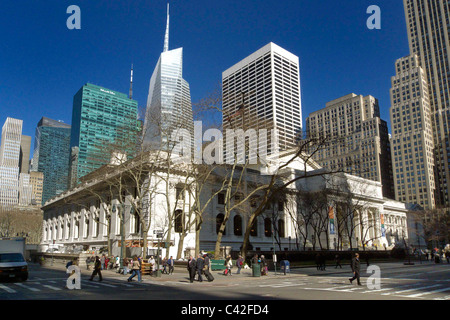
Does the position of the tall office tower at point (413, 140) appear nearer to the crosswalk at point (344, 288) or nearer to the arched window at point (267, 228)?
the arched window at point (267, 228)

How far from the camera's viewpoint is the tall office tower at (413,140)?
13962cm

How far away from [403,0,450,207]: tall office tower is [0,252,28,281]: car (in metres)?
152

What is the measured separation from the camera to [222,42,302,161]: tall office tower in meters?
35.6

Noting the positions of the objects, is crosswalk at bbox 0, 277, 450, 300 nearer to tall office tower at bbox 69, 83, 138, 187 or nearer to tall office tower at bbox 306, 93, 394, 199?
tall office tower at bbox 69, 83, 138, 187

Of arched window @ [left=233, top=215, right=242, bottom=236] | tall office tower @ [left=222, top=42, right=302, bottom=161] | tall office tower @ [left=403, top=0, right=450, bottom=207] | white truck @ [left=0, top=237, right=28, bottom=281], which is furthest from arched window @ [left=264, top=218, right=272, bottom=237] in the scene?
tall office tower @ [left=403, top=0, right=450, bottom=207]

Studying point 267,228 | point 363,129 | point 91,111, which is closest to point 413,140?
point 363,129

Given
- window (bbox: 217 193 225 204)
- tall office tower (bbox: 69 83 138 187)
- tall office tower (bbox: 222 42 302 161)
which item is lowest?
window (bbox: 217 193 225 204)

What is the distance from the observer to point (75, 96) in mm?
165875

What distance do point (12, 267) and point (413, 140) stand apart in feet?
492

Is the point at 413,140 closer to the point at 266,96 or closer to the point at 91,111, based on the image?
the point at 266,96

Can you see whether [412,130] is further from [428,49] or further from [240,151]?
[240,151]

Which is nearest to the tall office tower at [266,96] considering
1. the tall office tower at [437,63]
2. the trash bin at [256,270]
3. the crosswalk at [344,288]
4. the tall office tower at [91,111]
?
the trash bin at [256,270]

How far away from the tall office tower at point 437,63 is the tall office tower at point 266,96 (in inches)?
2592
